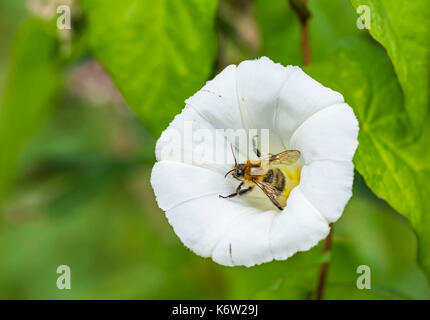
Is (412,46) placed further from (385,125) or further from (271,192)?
(271,192)

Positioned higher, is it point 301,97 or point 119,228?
point 119,228

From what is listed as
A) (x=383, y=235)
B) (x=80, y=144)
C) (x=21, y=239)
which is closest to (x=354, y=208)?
(x=383, y=235)

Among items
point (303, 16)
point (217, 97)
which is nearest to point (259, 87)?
point (217, 97)

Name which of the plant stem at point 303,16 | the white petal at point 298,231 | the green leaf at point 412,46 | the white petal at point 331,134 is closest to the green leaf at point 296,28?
the plant stem at point 303,16

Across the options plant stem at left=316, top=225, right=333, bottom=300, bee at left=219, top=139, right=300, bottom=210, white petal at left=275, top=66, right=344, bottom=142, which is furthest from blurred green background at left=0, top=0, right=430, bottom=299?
white petal at left=275, top=66, right=344, bottom=142

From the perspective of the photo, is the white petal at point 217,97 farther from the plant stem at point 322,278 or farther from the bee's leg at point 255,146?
the plant stem at point 322,278

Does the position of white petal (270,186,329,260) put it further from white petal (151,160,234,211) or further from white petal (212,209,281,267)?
white petal (151,160,234,211)
